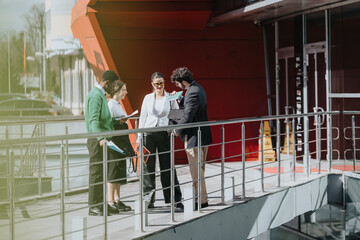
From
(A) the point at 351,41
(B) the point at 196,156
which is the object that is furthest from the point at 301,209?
(A) the point at 351,41

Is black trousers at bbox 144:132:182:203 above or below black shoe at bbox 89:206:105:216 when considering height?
above

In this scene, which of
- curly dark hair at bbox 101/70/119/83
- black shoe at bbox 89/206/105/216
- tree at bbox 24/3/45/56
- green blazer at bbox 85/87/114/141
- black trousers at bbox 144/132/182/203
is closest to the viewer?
green blazer at bbox 85/87/114/141

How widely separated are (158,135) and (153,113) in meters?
0.29

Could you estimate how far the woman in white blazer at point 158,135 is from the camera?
19.6 ft

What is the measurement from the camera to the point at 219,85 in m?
10.5

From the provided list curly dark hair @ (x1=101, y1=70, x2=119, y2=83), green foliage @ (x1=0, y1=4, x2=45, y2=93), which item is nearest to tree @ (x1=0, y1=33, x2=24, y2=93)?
green foliage @ (x1=0, y1=4, x2=45, y2=93)

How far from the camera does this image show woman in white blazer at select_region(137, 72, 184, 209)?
19.6 ft

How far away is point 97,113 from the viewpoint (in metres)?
5.45

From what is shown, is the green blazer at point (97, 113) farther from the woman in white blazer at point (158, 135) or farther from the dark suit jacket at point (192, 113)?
the dark suit jacket at point (192, 113)

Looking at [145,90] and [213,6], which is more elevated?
[213,6]

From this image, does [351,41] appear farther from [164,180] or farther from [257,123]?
[164,180]

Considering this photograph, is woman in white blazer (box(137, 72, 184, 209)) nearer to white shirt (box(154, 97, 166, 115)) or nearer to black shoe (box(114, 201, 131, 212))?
white shirt (box(154, 97, 166, 115))

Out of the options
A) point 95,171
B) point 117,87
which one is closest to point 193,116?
point 117,87

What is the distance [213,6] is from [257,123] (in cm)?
270
